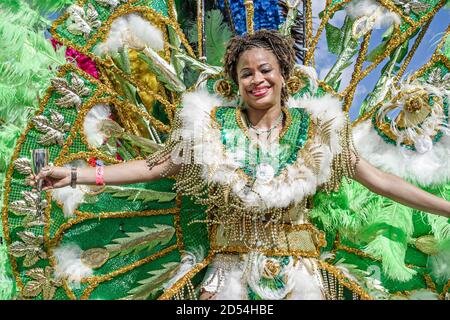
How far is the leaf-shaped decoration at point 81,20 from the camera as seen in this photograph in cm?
295

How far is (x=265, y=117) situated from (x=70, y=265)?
118cm

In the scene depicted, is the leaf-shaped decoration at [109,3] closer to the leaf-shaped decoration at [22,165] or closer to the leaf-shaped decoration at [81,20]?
the leaf-shaped decoration at [81,20]

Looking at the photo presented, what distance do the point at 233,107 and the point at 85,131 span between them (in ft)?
2.45

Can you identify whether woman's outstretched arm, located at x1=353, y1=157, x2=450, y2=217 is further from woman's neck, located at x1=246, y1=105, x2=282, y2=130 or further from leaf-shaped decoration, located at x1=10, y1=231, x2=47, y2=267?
leaf-shaped decoration, located at x1=10, y1=231, x2=47, y2=267

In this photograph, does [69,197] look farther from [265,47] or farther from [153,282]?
[265,47]

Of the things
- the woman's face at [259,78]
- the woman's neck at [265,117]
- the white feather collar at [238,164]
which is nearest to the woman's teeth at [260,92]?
the woman's face at [259,78]

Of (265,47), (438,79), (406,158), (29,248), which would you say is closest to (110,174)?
(29,248)

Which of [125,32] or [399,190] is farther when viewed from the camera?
[125,32]

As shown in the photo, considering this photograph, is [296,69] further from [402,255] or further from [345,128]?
[402,255]

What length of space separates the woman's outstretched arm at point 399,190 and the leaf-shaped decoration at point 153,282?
99cm

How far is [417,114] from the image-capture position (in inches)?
117

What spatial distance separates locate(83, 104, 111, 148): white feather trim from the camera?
302 centimetres

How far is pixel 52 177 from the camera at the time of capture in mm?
2525

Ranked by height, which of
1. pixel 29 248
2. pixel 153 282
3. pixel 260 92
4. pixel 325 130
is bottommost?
pixel 153 282
